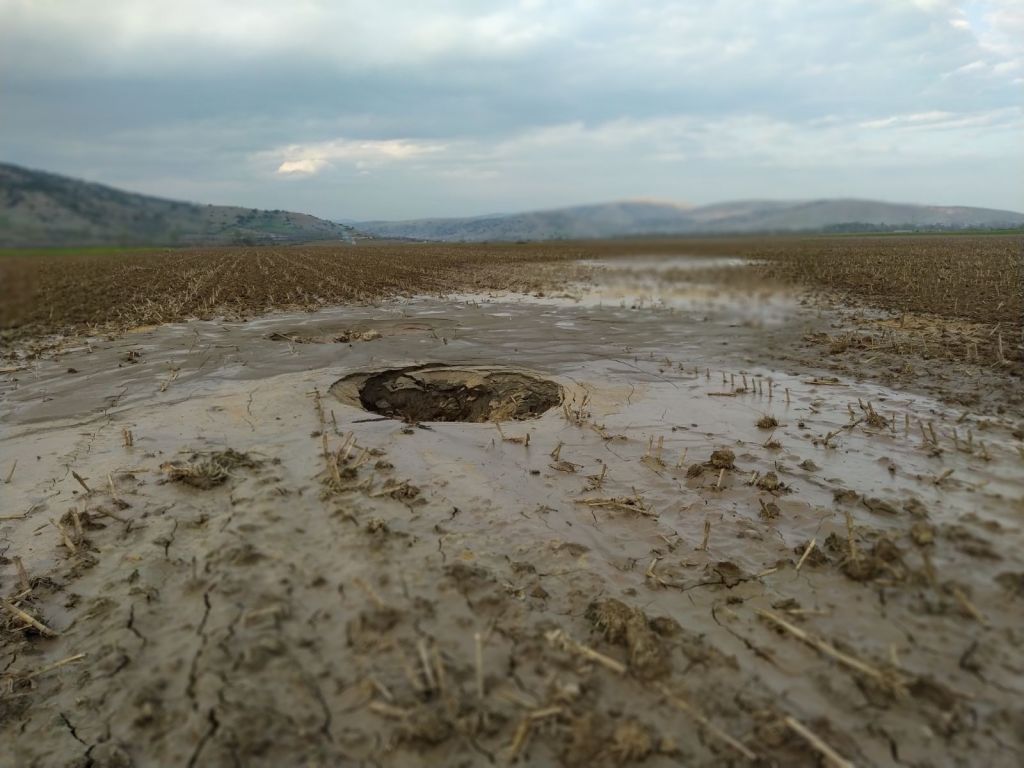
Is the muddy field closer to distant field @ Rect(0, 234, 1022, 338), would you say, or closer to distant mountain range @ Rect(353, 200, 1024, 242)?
distant mountain range @ Rect(353, 200, 1024, 242)

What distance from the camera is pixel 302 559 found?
3867 mm

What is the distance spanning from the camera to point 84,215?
8.12ft

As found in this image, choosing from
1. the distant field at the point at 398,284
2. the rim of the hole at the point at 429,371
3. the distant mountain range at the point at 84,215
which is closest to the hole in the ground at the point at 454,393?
the rim of the hole at the point at 429,371

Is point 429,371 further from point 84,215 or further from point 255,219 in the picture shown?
point 84,215

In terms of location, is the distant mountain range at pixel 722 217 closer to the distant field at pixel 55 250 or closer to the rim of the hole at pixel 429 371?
the rim of the hole at pixel 429 371

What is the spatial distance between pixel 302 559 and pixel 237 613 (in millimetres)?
586

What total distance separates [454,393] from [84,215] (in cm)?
633

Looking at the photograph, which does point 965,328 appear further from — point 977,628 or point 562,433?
point 977,628

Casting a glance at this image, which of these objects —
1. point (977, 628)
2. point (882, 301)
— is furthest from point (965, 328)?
point (977, 628)

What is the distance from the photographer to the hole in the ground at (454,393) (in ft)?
A: 26.7

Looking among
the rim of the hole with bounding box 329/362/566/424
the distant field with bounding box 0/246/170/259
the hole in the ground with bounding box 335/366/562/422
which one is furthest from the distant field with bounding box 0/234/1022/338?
the hole in the ground with bounding box 335/366/562/422

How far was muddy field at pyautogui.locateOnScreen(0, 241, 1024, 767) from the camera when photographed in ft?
8.68

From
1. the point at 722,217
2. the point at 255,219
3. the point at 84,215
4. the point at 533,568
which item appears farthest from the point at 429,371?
the point at 84,215

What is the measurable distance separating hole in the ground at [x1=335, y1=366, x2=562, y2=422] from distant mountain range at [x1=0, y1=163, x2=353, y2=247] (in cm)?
519
